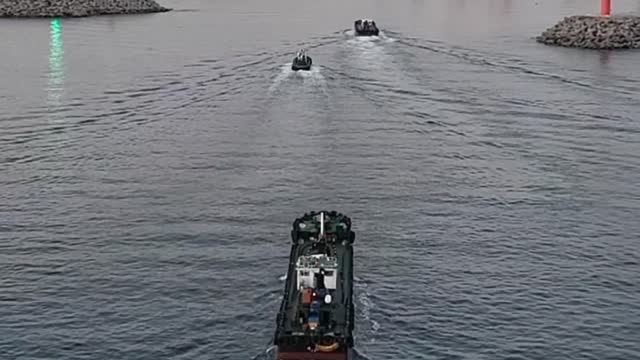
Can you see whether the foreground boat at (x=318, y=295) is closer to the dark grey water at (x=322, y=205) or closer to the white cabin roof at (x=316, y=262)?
the white cabin roof at (x=316, y=262)

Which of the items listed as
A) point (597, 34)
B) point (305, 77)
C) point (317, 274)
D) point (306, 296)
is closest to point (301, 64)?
point (305, 77)

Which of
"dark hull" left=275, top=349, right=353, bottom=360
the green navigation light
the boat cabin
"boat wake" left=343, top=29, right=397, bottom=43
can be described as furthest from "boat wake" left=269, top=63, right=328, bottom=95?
"dark hull" left=275, top=349, right=353, bottom=360

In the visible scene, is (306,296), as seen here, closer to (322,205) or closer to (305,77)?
(322,205)

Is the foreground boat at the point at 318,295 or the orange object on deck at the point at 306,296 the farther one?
the orange object on deck at the point at 306,296

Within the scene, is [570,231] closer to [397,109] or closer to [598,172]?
[598,172]

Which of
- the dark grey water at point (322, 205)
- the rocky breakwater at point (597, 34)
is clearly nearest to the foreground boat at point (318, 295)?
the dark grey water at point (322, 205)

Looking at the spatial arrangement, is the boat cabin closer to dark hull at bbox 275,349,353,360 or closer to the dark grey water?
the dark grey water
